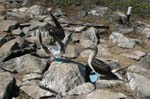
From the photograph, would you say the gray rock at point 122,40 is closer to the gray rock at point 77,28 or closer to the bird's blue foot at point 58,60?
the gray rock at point 77,28

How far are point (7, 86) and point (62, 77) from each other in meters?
1.05

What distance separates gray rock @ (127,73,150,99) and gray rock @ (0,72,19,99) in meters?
2.15

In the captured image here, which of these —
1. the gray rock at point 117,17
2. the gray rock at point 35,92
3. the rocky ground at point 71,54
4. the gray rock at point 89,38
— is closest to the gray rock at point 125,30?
the rocky ground at point 71,54

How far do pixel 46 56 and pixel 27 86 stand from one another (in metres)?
1.43

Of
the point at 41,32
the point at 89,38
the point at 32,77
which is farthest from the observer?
the point at 89,38

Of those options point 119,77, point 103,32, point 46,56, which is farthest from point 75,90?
point 103,32

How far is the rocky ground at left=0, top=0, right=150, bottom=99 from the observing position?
7.77 metres

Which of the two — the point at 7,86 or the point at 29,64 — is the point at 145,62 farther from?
the point at 7,86

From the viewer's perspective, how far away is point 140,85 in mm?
7863

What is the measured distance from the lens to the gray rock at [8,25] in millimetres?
10575

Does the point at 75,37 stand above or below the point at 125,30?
above

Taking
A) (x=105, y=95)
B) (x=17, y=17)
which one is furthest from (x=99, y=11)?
(x=105, y=95)

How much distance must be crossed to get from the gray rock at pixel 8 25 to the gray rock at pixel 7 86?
2.86m

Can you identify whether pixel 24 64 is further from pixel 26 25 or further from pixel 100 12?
pixel 100 12
